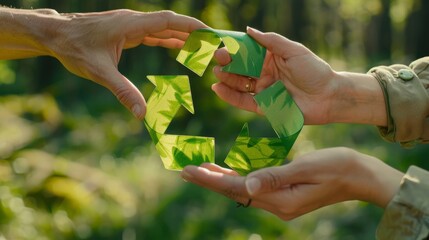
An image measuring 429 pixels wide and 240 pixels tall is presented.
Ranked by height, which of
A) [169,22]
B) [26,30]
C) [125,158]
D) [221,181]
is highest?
[169,22]

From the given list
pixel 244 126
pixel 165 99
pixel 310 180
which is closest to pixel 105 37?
pixel 165 99

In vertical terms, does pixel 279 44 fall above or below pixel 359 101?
above

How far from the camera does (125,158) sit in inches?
249

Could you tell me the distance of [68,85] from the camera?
9.23 m

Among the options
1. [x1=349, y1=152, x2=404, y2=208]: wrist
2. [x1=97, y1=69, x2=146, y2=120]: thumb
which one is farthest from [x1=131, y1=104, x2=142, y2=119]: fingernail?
[x1=349, y1=152, x2=404, y2=208]: wrist

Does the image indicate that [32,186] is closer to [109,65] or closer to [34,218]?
[34,218]

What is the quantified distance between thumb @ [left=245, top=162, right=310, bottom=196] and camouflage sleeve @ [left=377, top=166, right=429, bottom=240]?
0.25 m

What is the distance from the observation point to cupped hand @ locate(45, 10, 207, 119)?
227cm

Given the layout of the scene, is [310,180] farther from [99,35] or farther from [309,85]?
[99,35]

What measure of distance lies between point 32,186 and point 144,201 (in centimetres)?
70

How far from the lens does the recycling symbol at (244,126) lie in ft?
8.02

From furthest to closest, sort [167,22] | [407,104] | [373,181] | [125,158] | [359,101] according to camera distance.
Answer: [125,158], [359,101], [407,104], [167,22], [373,181]

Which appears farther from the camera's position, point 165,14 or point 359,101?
point 359,101

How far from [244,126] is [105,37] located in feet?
1.68
